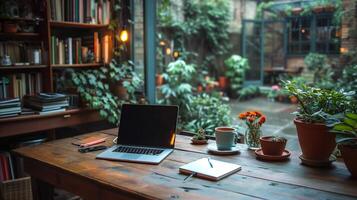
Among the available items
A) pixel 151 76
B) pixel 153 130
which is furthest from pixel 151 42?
pixel 153 130

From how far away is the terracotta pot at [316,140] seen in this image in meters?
1.50

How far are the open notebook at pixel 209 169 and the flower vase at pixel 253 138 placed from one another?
0.30 metres

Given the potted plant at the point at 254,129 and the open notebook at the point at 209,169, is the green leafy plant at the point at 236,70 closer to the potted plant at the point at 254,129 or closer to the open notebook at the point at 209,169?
the potted plant at the point at 254,129

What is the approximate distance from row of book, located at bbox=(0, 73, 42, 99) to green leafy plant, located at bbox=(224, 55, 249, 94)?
5.45 metres

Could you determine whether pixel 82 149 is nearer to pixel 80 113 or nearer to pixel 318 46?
pixel 80 113

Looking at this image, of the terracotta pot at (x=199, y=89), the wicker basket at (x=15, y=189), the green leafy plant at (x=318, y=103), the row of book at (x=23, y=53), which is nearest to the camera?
the green leafy plant at (x=318, y=103)

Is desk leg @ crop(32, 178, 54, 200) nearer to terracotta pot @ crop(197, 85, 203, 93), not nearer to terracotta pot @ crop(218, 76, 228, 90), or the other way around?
terracotta pot @ crop(197, 85, 203, 93)

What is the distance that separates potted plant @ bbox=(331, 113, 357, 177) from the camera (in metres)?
1.38

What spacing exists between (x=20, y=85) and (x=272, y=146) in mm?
2280

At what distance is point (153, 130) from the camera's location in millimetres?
1892

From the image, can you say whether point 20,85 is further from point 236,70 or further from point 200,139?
point 236,70

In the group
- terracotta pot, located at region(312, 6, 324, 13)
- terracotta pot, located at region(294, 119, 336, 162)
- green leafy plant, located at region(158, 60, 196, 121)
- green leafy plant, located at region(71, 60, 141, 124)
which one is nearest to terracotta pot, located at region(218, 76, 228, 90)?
terracotta pot, located at region(312, 6, 324, 13)

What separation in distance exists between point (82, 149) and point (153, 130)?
0.38 metres

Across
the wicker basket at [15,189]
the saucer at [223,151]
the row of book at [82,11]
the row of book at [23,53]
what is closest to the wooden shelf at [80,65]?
the row of book at [23,53]
